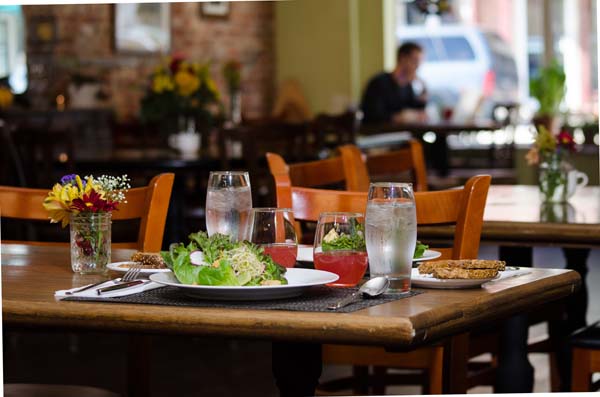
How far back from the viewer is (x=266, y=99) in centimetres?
1046

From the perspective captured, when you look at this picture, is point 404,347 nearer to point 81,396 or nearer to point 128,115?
point 81,396

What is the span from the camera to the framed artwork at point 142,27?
8.98m

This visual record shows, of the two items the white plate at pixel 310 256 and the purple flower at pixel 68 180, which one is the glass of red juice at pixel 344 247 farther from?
the purple flower at pixel 68 180

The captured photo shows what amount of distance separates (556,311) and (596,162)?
6.05m

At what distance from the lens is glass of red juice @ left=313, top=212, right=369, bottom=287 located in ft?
5.51

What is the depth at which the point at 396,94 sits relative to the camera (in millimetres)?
9125

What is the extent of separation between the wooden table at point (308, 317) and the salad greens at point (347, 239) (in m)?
0.14

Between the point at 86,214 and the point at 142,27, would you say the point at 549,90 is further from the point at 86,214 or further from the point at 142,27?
the point at 86,214

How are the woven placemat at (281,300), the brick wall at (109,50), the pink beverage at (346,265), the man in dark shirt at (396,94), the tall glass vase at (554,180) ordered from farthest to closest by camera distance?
the man in dark shirt at (396,94) < the brick wall at (109,50) < the tall glass vase at (554,180) < the pink beverage at (346,265) < the woven placemat at (281,300)

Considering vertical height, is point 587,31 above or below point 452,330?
above

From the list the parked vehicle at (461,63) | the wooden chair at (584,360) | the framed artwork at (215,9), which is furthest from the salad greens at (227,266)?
the parked vehicle at (461,63)

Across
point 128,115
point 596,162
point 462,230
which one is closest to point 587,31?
point 596,162

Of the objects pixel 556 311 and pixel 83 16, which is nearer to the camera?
pixel 556 311

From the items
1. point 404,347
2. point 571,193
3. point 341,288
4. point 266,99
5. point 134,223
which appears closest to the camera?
point 404,347
